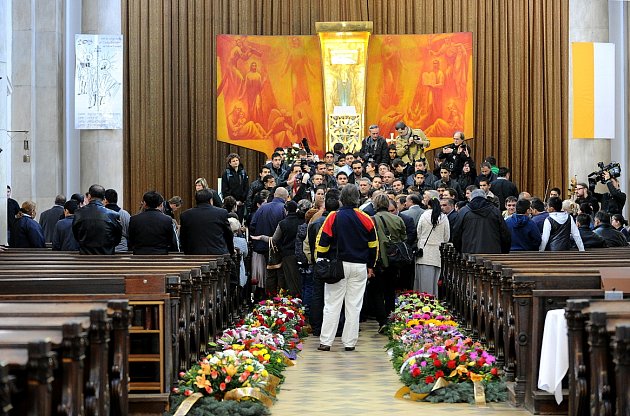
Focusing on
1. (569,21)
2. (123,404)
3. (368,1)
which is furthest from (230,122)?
(123,404)

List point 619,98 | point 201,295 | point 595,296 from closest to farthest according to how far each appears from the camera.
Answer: point 595,296
point 201,295
point 619,98

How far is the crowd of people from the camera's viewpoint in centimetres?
1170

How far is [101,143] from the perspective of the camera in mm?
19750

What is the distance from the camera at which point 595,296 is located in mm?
Result: 8336

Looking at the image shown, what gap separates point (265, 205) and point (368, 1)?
9.54m

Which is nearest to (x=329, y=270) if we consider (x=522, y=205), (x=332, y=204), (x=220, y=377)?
(x=332, y=204)

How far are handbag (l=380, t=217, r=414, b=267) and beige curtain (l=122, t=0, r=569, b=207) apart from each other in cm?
1013

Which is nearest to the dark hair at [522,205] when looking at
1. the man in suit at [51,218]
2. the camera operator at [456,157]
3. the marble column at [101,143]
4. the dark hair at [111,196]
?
the dark hair at [111,196]

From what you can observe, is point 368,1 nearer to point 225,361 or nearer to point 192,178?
point 192,178

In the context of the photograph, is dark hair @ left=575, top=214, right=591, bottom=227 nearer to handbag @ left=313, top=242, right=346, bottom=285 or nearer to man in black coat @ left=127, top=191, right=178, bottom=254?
handbag @ left=313, top=242, right=346, bottom=285

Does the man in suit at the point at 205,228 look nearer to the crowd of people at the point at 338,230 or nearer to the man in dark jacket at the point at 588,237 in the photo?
the crowd of people at the point at 338,230

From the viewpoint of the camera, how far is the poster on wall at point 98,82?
18.8 metres

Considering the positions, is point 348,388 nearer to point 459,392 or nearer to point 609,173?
point 459,392

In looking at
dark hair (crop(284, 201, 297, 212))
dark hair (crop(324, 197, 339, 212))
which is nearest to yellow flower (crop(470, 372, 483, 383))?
dark hair (crop(324, 197, 339, 212))
